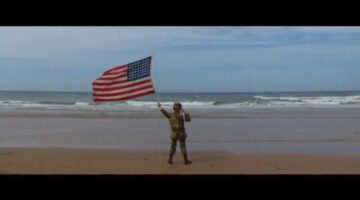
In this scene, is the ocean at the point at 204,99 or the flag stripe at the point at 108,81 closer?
the flag stripe at the point at 108,81

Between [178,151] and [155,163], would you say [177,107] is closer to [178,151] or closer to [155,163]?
[155,163]

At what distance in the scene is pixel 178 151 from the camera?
8.35 meters

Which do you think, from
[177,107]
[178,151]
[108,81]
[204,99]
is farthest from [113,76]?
[204,99]

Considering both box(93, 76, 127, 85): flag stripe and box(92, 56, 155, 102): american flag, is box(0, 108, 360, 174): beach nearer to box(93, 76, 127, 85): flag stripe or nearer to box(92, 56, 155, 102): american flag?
box(92, 56, 155, 102): american flag

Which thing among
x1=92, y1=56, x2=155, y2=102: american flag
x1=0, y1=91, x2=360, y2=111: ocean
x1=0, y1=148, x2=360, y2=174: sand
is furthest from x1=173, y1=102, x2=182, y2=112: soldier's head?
x1=0, y1=91, x2=360, y2=111: ocean

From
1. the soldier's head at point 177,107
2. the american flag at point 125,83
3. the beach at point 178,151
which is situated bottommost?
the beach at point 178,151

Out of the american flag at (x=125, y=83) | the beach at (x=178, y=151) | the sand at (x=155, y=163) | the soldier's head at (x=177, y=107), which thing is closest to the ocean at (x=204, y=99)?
the beach at (x=178, y=151)

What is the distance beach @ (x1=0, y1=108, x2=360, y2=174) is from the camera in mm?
7141

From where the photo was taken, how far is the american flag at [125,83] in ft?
17.4

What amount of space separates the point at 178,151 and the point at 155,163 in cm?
105

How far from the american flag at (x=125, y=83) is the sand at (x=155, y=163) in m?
1.56

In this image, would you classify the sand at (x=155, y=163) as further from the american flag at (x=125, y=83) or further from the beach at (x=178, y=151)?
the american flag at (x=125, y=83)
